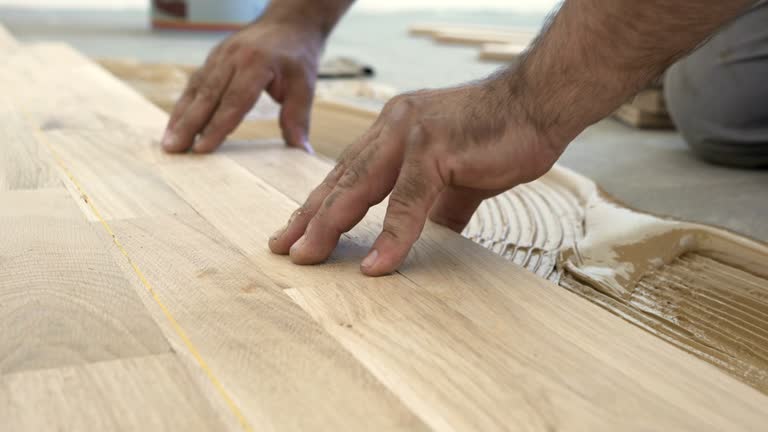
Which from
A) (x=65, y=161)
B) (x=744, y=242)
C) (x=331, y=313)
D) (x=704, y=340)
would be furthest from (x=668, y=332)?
(x=65, y=161)

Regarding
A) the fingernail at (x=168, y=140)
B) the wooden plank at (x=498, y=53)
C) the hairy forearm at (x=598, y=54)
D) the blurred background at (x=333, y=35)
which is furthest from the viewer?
the wooden plank at (x=498, y=53)

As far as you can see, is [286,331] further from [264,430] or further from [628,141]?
[628,141]

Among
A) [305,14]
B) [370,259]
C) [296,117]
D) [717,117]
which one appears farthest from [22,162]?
[717,117]

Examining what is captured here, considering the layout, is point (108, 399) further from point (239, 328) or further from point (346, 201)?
point (346, 201)

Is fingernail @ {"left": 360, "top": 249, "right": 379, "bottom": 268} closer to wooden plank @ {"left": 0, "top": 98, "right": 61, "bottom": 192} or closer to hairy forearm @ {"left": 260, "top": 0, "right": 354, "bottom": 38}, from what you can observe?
wooden plank @ {"left": 0, "top": 98, "right": 61, "bottom": 192}

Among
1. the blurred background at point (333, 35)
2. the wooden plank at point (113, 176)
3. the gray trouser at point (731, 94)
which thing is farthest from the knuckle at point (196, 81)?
the blurred background at point (333, 35)

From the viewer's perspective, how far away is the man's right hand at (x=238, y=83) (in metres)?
1.40

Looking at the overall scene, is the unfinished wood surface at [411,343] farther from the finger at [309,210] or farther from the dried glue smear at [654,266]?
the dried glue smear at [654,266]

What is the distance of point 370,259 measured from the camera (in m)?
0.86

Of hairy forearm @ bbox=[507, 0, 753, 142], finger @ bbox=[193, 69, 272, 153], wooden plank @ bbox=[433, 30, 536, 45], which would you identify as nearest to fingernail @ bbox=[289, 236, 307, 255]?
hairy forearm @ bbox=[507, 0, 753, 142]

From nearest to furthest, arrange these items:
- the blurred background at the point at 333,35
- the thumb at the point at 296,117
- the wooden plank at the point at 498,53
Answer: the thumb at the point at 296,117
the blurred background at the point at 333,35
the wooden plank at the point at 498,53

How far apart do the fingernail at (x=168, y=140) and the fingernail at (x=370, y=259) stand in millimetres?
653

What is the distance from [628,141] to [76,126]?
1461mm

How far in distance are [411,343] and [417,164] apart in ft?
0.78
